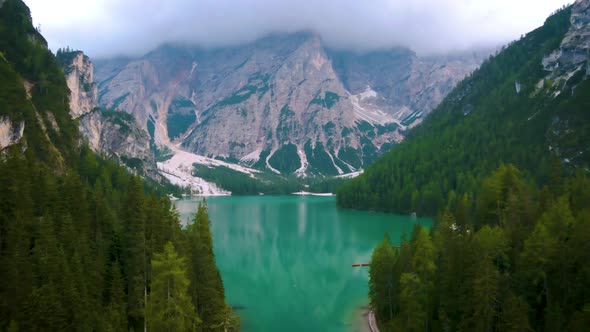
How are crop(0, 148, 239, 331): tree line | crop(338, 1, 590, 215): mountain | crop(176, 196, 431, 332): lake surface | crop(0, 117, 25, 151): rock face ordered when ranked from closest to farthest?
crop(0, 148, 239, 331): tree line < crop(176, 196, 431, 332): lake surface < crop(0, 117, 25, 151): rock face < crop(338, 1, 590, 215): mountain

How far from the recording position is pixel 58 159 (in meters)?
73.0

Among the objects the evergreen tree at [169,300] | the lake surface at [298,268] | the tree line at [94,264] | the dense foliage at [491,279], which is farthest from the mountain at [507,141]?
the evergreen tree at [169,300]

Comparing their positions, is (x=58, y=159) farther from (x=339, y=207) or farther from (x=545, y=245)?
(x=339, y=207)

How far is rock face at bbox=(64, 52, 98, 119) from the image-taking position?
163 metres

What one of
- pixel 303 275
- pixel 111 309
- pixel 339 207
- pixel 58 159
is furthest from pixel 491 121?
pixel 111 309

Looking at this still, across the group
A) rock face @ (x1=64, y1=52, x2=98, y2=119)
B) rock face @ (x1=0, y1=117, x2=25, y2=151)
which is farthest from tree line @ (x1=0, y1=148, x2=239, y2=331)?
rock face @ (x1=64, y1=52, x2=98, y2=119)

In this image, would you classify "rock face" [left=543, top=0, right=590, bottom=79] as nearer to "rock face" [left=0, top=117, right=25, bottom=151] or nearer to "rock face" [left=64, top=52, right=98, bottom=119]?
"rock face" [left=0, top=117, right=25, bottom=151]

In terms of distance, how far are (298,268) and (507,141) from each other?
337ft

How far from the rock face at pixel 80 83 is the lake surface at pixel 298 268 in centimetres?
7511

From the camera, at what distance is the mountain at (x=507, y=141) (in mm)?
125812

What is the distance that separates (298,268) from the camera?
71125 millimetres

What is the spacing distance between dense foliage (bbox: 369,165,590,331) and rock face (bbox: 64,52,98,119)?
5577 inches

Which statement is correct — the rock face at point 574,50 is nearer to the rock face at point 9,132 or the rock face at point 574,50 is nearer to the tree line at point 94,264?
the tree line at point 94,264

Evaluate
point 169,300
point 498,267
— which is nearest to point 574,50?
point 498,267
